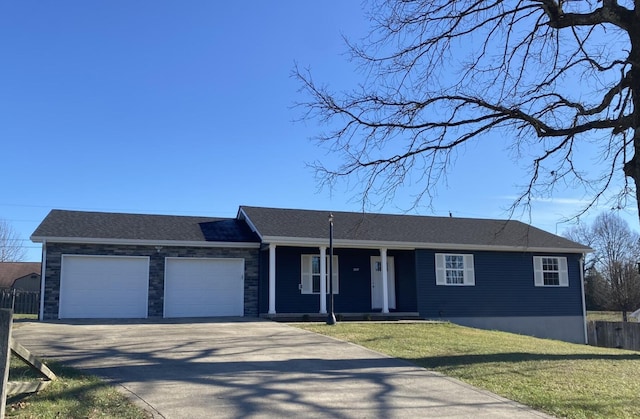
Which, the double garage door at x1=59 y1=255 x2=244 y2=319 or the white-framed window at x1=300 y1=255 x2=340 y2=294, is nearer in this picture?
the double garage door at x1=59 y1=255 x2=244 y2=319

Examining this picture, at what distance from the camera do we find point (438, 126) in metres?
11.0

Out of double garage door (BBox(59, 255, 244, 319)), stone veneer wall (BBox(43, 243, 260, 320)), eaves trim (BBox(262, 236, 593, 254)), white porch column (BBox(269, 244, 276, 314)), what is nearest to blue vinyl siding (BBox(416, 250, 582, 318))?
eaves trim (BBox(262, 236, 593, 254))

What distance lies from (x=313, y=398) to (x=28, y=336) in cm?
830

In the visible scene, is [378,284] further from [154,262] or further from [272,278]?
[154,262]

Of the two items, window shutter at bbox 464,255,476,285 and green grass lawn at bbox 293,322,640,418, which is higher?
window shutter at bbox 464,255,476,285

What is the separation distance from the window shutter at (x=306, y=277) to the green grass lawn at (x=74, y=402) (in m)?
13.4

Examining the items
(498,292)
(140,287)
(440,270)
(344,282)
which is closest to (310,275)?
(344,282)

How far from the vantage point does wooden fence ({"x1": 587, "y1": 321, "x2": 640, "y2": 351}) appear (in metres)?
22.5

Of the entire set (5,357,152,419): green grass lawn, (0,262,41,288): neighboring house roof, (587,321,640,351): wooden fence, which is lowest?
(587,321,640,351): wooden fence

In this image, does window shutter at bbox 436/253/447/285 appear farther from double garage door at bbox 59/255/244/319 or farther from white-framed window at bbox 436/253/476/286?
double garage door at bbox 59/255/244/319

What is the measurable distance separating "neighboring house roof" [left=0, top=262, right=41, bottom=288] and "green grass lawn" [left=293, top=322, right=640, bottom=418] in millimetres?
38415

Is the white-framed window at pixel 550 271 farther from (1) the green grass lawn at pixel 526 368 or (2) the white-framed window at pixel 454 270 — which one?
(1) the green grass lawn at pixel 526 368

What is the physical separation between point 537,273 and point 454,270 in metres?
3.78

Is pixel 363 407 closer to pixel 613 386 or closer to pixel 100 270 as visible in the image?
pixel 613 386
